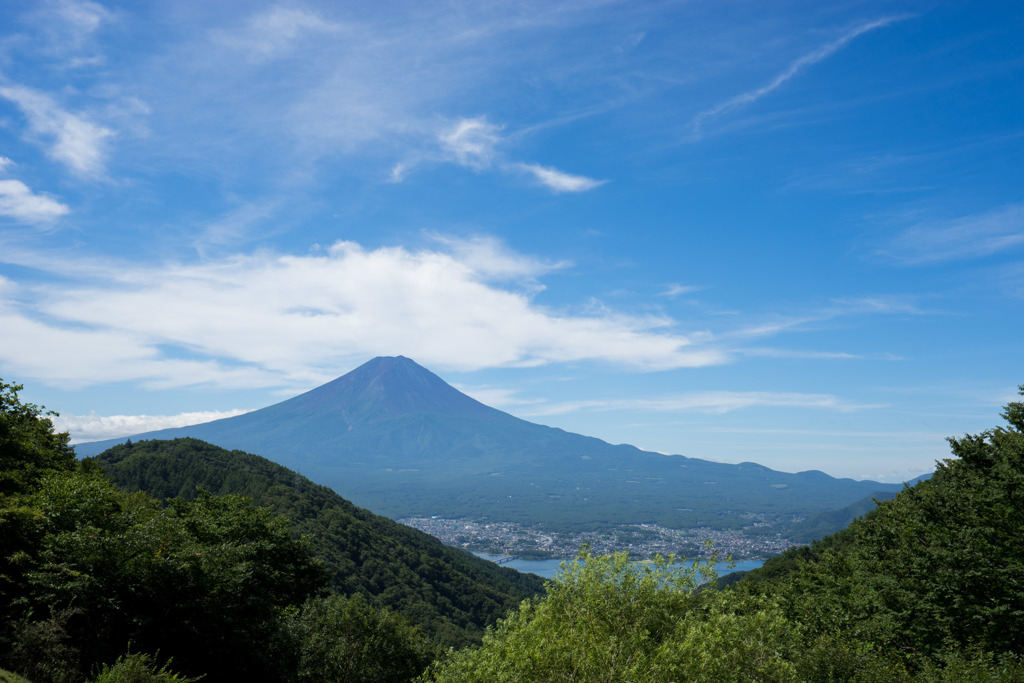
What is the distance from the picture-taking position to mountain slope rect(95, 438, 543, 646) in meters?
85.1

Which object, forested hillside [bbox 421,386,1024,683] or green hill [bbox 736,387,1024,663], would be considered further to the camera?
green hill [bbox 736,387,1024,663]

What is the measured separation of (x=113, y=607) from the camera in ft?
58.1

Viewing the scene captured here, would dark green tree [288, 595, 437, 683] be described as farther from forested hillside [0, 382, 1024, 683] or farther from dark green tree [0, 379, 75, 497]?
dark green tree [0, 379, 75, 497]

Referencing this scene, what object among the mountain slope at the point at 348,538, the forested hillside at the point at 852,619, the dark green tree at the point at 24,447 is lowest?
the mountain slope at the point at 348,538

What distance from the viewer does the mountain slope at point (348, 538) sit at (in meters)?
85.1

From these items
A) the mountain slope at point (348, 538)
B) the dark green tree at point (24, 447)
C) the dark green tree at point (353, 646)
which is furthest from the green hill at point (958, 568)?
the mountain slope at point (348, 538)

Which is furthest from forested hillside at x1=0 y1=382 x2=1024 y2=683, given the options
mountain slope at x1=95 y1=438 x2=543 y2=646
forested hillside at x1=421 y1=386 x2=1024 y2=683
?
mountain slope at x1=95 y1=438 x2=543 y2=646

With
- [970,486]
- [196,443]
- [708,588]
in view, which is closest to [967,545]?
[970,486]

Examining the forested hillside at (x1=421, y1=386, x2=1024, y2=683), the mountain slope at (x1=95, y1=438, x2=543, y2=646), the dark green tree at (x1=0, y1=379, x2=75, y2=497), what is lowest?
the mountain slope at (x1=95, y1=438, x2=543, y2=646)

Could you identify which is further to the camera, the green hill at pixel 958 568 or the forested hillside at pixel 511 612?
the green hill at pixel 958 568

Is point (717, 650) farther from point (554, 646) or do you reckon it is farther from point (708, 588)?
point (708, 588)

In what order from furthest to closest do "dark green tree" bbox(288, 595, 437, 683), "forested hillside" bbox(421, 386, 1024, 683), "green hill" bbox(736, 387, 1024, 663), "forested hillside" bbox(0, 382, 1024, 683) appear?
"dark green tree" bbox(288, 595, 437, 683), "green hill" bbox(736, 387, 1024, 663), "forested hillside" bbox(0, 382, 1024, 683), "forested hillside" bbox(421, 386, 1024, 683)

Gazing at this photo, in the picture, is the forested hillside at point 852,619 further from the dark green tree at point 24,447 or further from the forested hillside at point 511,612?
the dark green tree at point 24,447

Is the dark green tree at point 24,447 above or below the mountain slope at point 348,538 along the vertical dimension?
above
